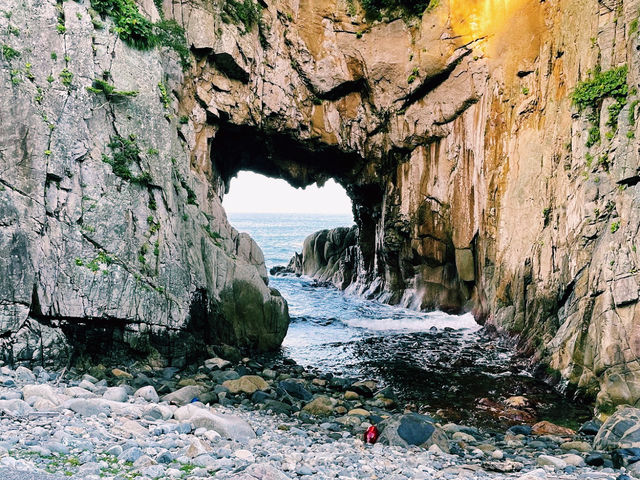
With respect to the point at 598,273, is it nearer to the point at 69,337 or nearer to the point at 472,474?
the point at 472,474

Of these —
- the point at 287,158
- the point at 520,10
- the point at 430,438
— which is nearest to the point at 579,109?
the point at 520,10

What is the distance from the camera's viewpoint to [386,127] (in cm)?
2264

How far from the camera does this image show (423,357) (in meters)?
15.7

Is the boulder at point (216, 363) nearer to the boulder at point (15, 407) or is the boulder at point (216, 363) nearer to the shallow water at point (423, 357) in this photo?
the shallow water at point (423, 357)

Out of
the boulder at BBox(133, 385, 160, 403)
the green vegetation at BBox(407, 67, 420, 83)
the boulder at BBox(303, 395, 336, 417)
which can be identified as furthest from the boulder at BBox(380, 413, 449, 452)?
the green vegetation at BBox(407, 67, 420, 83)

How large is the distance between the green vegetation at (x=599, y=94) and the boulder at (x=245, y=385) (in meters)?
11.1

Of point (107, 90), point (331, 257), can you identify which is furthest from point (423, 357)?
point (331, 257)

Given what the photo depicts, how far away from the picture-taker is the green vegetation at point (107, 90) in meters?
11.6

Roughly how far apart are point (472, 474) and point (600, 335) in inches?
259

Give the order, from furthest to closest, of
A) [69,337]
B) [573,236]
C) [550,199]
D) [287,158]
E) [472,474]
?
[287,158] → [550,199] → [573,236] → [69,337] → [472,474]

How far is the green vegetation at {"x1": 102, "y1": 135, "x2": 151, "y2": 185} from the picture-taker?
1187cm

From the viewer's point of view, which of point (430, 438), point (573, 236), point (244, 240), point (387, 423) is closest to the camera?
point (430, 438)

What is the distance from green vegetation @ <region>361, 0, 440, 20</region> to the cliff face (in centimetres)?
45

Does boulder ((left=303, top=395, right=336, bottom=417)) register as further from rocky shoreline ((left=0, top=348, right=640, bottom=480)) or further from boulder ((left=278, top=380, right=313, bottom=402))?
boulder ((left=278, top=380, right=313, bottom=402))
